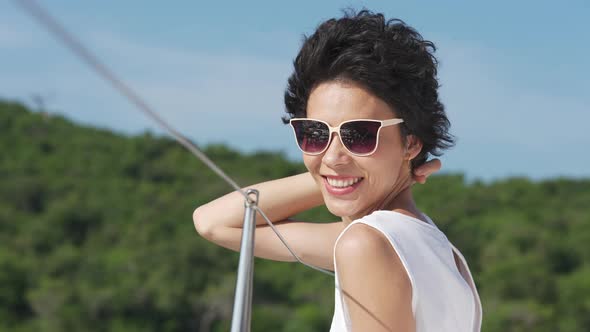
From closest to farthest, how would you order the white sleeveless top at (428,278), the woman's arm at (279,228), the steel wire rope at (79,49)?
1. the steel wire rope at (79,49)
2. the white sleeveless top at (428,278)
3. the woman's arm at (279,228)

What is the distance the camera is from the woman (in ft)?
3.09

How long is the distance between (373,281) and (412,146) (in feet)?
0.75

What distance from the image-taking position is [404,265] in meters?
0.95

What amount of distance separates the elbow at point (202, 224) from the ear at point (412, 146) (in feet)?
A: 1.53

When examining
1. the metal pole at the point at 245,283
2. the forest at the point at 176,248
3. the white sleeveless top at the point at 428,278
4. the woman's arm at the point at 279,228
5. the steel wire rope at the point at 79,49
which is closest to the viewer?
the steel wire rope at the point at 79,49

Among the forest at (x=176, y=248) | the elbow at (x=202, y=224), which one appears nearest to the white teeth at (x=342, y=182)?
the elbow at (x=202, y=224)

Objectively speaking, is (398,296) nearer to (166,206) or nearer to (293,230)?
(293,230)

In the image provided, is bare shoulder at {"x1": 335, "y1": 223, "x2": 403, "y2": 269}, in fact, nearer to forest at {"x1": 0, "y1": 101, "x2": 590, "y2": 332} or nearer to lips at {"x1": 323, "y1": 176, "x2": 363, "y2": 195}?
lips at {"x1": 323, "y1": 176, "x2": 363, "y2": 195}

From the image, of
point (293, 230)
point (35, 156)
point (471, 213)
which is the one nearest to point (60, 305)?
point (35, 156)

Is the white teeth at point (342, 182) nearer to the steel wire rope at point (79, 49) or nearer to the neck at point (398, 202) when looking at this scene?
the neck at point (398, 202)

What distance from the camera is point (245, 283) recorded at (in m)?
0.89

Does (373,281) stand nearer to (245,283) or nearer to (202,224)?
(245,283)

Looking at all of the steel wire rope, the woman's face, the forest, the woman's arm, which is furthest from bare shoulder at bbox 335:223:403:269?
the forest

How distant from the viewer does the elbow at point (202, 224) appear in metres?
1.46
